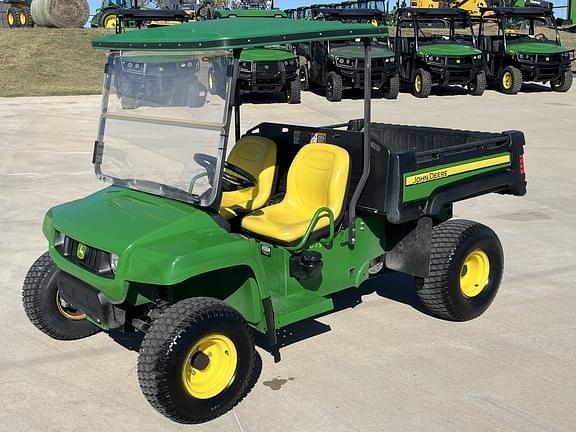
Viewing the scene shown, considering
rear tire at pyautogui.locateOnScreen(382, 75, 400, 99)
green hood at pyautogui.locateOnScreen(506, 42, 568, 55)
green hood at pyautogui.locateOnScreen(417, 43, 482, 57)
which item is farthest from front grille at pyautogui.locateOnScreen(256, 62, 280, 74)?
green hood at pyautogui.locateOnScreen(506, 42, 568, 55)

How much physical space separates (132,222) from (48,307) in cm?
88

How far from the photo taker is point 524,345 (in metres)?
4.12

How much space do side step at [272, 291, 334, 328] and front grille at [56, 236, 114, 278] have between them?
0.86 metres

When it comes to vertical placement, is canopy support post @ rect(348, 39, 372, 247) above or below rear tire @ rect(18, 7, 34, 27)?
below

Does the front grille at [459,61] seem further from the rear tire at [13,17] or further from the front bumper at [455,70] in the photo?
the rear tire at [13,17]

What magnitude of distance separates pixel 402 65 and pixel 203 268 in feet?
45.5

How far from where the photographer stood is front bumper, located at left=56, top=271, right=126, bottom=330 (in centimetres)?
339

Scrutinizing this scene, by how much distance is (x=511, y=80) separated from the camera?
15984 millimetres

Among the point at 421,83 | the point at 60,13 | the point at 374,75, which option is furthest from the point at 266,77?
the point at 60,13

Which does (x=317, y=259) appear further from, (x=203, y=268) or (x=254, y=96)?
(x=254, y=96)

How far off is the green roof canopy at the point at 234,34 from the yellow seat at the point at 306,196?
711mm

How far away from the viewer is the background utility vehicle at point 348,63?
14.6m

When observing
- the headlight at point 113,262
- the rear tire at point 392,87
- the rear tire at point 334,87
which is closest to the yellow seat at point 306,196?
the headlight at point 113,262

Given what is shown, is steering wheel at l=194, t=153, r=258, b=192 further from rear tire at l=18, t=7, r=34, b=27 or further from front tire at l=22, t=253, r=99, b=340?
rear tire at l=18, t=7, r=34, b=27
